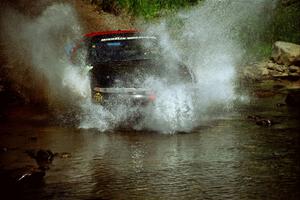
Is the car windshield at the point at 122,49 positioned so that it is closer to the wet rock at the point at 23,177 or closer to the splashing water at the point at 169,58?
the splashing water at the point at 169,58

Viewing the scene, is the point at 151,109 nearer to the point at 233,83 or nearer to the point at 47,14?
the point at 233,83

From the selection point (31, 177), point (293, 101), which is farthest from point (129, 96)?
point (293, 101)

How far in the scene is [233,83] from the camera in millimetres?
18891

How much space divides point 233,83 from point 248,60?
449 cm

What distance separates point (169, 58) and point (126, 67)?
4.06 ft

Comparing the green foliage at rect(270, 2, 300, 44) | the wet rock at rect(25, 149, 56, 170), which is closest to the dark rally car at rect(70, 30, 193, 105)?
the wet rock at rect(25, 149, 56, 170)

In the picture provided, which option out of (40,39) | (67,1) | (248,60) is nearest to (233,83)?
(248,60)

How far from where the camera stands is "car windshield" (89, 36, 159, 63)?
36.3ft

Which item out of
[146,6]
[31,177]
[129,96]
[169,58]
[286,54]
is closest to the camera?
[31,177]

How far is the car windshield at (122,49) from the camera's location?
11070 mm

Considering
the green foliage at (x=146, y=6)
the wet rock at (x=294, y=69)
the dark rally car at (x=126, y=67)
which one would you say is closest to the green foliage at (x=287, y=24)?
the green foliage at (x=146, y=6)

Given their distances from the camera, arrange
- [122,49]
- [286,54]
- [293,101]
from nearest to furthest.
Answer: [122,49] < [293,101] < [286,54]

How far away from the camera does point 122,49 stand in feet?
37.1

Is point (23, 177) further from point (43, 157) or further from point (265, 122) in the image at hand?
point (265, 122)
